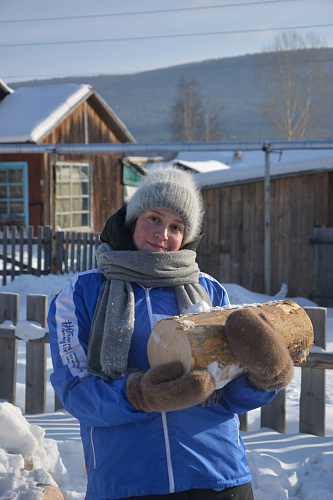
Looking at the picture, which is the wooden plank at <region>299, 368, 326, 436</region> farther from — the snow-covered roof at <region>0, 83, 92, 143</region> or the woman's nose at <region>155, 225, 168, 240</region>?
the snow-covered roof at <region>0, 83, 92, 143</region>

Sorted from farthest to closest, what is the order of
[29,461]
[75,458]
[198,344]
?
[75,458], [29,461], [198,344]

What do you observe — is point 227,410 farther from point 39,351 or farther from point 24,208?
point 24,208

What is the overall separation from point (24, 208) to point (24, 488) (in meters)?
15.2

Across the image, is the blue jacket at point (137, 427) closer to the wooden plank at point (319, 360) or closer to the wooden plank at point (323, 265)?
the wooden plank at point (319, 360)

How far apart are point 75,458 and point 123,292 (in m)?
1.83

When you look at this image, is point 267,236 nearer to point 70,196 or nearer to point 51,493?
point 51,493

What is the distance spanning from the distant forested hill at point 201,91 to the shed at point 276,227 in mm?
78716

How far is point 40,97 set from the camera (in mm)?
18688

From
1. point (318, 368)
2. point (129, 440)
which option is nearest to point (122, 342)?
point (129, 440)

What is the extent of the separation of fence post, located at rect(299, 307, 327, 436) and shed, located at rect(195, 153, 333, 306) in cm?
609

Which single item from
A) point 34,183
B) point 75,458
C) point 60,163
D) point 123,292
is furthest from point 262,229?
point 60,163

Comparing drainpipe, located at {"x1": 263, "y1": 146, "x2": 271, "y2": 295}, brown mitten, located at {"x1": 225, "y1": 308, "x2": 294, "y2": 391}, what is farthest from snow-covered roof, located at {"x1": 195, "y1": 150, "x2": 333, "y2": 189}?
brown mitten, located at {"x1": 225, "y1": 308, "x2": 294, "y2": 391}

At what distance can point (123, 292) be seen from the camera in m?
2.07

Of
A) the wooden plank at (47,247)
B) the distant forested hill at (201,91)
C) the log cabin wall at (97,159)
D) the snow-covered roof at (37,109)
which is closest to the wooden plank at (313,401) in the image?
the wooden plank at (47,247)
